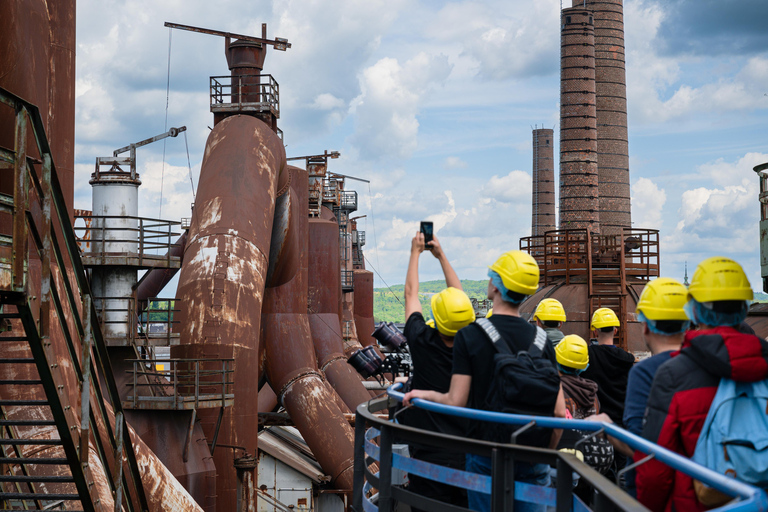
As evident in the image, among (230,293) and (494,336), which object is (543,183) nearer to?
(230,293)

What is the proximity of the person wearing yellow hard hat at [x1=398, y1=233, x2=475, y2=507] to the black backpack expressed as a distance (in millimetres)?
475

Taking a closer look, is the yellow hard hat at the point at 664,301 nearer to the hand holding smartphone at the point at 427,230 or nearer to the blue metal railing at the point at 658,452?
the blue metal railing at the point at 658,452

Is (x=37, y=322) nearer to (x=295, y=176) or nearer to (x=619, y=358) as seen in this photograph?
(x=619, y=358)

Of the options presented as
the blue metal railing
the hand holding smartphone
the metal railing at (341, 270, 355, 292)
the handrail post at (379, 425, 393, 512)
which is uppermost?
the metal railing at (341, 270, 355, 292)

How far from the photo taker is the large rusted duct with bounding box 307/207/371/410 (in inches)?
895

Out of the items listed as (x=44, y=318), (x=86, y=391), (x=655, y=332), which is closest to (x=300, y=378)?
(x=86, y=391)

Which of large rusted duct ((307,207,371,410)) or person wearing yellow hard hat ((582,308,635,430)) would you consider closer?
person wearing yellow hard hat ((582,308,635,430))

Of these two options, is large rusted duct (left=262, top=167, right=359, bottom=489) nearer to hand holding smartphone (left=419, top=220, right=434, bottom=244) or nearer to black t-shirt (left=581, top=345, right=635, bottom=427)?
black t-shirt (left=581, top=345, right=635, bottom=427)

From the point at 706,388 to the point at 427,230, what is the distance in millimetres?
2363

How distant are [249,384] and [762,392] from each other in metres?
12.3

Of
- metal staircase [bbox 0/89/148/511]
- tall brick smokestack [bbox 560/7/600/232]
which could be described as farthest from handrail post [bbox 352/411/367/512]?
tall brick smokestack [bbox 560/7/600/232]

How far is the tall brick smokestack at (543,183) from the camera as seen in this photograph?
57.3 m

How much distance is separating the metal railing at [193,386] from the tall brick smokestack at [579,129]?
27806mm

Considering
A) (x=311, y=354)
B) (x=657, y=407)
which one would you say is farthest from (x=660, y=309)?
(x=311, y=354)
